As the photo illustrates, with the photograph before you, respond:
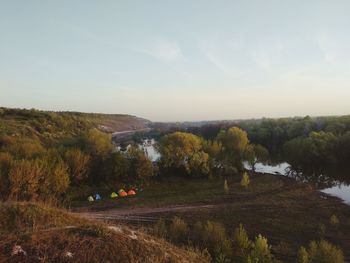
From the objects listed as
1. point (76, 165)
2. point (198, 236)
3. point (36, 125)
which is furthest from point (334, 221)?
point (36, 125)

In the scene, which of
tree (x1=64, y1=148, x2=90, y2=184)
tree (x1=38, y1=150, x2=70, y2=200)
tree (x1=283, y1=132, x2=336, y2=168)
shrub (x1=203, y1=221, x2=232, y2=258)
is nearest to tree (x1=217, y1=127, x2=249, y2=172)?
tree (x1=283, y1=132, x2=336, y2=168)

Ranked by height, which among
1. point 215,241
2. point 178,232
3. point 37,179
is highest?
point 37,179

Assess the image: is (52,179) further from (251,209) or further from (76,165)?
(251,209)

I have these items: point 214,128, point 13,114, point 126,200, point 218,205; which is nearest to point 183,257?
point 218,205

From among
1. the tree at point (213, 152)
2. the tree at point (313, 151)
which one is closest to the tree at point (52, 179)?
the tree at point (213, 152)

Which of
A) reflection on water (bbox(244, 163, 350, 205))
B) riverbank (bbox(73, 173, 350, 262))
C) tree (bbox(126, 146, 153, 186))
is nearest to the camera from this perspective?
riverbank (bbox(73, 173, 350, 262))

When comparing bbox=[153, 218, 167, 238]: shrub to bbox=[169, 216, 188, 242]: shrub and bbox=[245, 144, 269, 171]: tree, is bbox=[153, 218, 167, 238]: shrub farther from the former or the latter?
bbox=[245, 144, 269, 171]: tree

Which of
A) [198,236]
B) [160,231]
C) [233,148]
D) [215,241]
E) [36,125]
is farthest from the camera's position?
[36,125]
